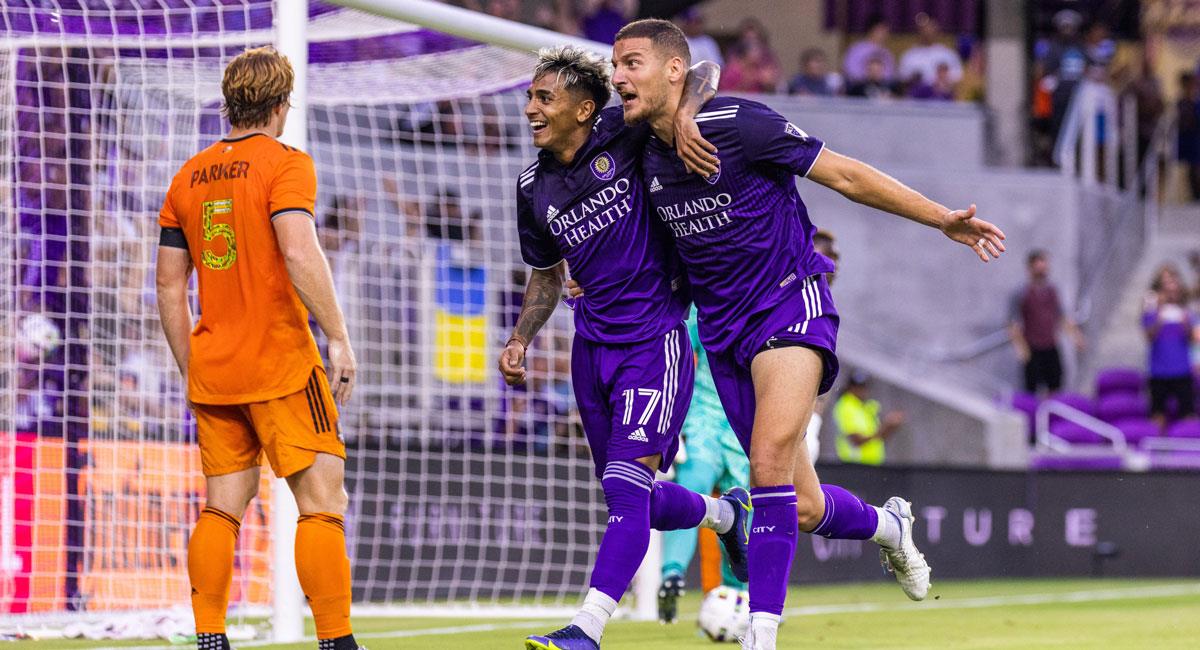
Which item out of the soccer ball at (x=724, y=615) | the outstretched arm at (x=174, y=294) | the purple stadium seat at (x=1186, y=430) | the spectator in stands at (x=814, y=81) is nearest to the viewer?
the outstretched arm at (x=174, y=294)

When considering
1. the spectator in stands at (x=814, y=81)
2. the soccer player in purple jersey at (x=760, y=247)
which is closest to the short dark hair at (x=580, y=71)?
the soccer player in purple jersey at (x=760, y=247)

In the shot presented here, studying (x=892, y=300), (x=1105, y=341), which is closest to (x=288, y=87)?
(x=892, y=300)

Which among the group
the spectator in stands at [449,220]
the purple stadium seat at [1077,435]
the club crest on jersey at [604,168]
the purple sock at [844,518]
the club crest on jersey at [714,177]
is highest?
the spectator in stands at [449,220]

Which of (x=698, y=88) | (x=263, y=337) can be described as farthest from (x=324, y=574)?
(x=698, y=88)

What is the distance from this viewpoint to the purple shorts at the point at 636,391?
5805 mm

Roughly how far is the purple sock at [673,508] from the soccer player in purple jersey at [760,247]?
17.5 inches

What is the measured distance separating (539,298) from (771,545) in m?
1.29

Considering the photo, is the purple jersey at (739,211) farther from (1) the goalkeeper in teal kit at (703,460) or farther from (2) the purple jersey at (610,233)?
(1) the goalkeeper in teal kit at (703,460)

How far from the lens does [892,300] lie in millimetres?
18156

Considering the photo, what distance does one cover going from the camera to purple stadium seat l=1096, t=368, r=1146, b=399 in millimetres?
18156

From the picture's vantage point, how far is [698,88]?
5707 millimetres

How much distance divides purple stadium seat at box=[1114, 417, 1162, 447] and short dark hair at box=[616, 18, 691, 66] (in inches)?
494

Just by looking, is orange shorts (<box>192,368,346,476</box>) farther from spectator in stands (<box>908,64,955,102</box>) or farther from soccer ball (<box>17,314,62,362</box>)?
spectator in stands (<box>908,64,955,102</box>)

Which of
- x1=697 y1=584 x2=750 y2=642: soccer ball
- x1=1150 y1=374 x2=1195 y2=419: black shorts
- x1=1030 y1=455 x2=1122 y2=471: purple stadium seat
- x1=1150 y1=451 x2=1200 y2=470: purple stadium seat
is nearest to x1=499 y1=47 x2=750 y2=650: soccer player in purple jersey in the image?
x1=697 y1=584 x2=750 y2=642: soccer ball
